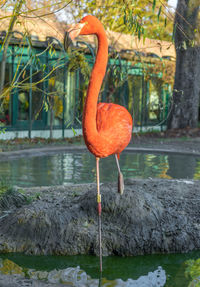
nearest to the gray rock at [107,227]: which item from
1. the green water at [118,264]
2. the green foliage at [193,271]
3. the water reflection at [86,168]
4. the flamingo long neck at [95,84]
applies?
the green water at [118,264]

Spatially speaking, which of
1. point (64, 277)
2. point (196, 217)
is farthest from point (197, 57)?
point (64, 277)

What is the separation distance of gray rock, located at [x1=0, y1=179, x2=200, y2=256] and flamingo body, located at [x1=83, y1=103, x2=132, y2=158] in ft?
2.13

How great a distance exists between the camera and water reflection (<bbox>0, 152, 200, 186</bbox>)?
26.5ft

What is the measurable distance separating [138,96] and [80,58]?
13.4 m

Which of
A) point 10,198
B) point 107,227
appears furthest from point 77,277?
point 10,198

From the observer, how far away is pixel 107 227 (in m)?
4.35

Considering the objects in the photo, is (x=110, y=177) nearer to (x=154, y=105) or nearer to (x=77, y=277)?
(x=77, y=277)

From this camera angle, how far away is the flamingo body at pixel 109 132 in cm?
377

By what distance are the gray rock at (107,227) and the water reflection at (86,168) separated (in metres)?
3.08

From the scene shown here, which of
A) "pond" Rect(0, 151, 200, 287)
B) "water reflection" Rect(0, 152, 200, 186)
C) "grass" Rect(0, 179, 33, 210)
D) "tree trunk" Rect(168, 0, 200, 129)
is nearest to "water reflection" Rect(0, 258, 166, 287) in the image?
"pond" Rect(0, 151, 200, 287)

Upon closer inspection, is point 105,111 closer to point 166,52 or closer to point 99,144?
point 99,144

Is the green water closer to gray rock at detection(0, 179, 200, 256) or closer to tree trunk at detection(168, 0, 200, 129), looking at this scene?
gray rock at detection(0, 179, 200, 256)

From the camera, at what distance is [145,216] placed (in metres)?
4.32

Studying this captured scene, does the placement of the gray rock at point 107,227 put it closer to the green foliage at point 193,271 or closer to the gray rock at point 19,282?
the green foliage at point 193,271
